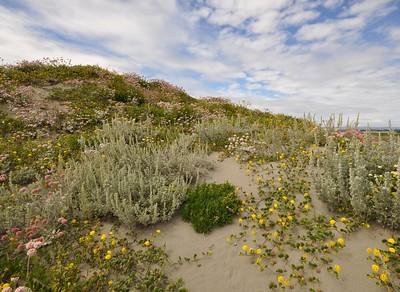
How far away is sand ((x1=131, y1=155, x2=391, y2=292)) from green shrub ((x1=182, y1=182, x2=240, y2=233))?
0.13 m

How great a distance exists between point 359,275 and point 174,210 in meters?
2.90

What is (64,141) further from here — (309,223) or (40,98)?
(309,223)

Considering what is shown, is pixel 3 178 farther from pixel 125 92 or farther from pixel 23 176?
pixel 125 92

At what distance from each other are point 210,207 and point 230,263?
1.10 m

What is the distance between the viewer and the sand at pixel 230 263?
10.4 ft

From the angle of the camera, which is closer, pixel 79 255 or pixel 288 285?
pixel 288 285

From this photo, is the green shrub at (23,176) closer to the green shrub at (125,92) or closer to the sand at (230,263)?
the sand at (230,263)

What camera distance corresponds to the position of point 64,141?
7.82 metres

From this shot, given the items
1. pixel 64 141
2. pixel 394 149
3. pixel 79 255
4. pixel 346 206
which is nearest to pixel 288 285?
pixel 346 206

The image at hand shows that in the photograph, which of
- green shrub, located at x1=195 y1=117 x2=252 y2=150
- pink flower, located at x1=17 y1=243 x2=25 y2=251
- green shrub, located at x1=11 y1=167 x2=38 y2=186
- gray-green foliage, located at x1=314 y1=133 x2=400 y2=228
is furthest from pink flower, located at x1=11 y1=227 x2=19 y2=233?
green shrub, located at x1=195 y1=117 x2=252 y2=150

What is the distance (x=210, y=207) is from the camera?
4.54m

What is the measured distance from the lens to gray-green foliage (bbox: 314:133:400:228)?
360 cm

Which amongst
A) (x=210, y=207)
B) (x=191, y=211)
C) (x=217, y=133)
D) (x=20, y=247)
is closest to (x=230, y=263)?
(x=210, y=207)

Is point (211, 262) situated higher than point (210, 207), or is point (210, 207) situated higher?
point (210, 207)
